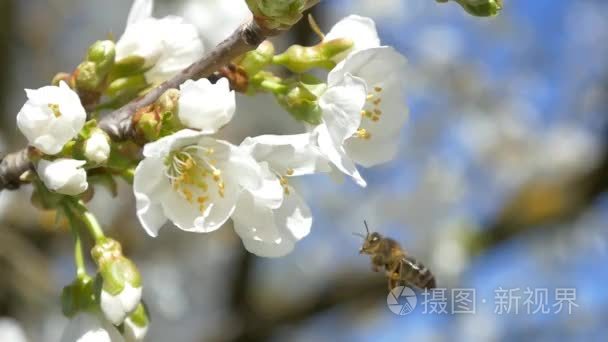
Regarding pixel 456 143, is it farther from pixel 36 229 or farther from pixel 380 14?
pixel 36 229

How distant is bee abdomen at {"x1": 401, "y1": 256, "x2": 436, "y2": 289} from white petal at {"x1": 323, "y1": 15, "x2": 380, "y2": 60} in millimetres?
540

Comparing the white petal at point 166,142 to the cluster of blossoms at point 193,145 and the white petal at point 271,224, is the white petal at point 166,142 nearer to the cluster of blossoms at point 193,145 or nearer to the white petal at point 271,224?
the cluster of blossoms at point 193,145

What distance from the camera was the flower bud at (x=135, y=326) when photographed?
1619 mm

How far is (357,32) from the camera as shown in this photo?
1.69 meters

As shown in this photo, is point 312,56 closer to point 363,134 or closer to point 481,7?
point 363,134

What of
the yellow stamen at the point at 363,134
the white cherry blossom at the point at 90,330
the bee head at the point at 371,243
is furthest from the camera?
the bee head at the point at 371,243

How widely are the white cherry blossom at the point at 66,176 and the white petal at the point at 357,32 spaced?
574 millimetres

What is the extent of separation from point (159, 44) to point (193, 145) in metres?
Answer: 0.36

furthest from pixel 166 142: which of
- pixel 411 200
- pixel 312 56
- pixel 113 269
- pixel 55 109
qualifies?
pixel 411 200

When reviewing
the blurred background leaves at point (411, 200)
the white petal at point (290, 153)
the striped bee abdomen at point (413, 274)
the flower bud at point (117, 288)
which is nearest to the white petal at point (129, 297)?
the flower bud at point (117, 288)

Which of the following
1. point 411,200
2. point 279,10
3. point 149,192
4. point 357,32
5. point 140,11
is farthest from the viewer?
point 411,200

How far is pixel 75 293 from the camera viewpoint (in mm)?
1646

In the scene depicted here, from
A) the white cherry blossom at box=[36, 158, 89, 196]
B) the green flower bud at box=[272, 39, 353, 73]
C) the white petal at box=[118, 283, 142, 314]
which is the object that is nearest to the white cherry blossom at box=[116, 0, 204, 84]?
the green flower bud at box=[272, 39, 353, 73]

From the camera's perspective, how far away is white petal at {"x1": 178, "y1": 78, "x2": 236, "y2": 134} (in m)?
1.35
